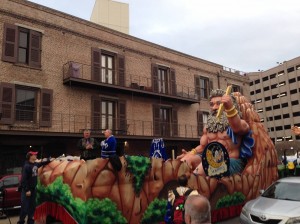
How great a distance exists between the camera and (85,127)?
Answer: 19.4 m

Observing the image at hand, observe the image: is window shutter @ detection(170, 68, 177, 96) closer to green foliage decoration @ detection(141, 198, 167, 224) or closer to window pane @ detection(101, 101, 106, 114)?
window pane @ detection(101, 101, 106, 114)

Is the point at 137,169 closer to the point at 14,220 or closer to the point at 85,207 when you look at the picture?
the point at 85,207

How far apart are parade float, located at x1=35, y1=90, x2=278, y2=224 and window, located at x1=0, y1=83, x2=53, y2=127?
937cm

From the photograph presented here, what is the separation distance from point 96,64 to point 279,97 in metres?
55.0

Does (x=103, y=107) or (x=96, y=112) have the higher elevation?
(x=103, y=107)

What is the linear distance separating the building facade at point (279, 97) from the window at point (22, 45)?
51.9 meters

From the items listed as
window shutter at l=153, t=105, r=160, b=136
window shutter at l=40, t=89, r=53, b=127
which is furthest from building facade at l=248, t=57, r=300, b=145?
window shutter at l=40, t=89, r=53, b=127

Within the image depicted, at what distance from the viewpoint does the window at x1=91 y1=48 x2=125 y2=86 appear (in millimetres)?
20734

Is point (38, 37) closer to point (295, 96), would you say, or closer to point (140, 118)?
point (140, 118)

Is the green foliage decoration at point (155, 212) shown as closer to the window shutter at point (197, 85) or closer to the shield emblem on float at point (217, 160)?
the shield emblem on float at point (217, 160)

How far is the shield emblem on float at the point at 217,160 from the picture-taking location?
9594 millimetres

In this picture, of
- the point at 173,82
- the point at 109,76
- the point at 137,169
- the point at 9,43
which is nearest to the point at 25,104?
the point at 9,43

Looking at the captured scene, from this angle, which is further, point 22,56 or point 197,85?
point 197,85

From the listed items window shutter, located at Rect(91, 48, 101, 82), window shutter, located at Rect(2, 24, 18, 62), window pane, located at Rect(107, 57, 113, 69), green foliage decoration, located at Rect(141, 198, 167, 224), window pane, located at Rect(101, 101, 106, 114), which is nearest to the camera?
green foliage decoration, located at Rect(141, 198, 167, 224)
